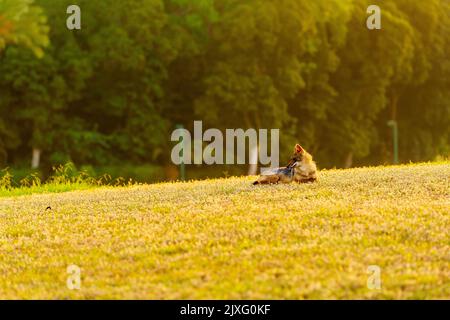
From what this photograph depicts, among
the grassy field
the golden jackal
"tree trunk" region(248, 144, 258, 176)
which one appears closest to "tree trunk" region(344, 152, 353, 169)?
"tree trunk" region(248, 144, 258, 176)

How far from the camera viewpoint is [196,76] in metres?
54.5

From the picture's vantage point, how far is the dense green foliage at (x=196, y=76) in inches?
1954

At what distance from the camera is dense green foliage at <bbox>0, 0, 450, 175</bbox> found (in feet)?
163

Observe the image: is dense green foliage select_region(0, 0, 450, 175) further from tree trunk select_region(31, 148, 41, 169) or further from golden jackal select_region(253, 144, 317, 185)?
golden jackal select_region(253, 144, 317, 185)

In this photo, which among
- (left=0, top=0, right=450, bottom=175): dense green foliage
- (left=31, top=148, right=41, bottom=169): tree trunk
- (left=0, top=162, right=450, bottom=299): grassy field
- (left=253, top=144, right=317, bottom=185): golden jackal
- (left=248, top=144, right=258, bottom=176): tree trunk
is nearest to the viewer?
(left=0, top=162, right=450, bottom=299): grassy field

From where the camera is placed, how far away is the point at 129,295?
10883 mm

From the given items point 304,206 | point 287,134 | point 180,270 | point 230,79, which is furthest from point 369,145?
point 180,270

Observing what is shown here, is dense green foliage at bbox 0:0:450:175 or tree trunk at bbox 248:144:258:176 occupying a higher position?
dense green foliage at bbox 0:0:450:175

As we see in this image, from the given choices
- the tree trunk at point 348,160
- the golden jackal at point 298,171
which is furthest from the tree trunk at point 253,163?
the golden jackal at point 298,171

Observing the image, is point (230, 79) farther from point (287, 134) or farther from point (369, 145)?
point (369, 145)

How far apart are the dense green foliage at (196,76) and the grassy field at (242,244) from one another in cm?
3077

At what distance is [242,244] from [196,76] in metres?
42.0

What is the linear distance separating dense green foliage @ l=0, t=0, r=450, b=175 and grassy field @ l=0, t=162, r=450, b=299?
30772 mm
